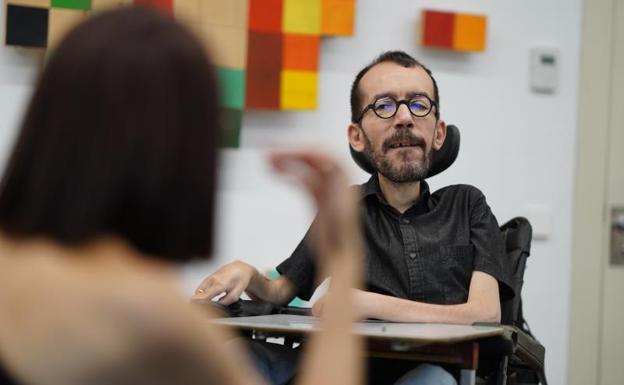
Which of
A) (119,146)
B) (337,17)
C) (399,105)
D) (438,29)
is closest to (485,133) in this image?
(438,29)

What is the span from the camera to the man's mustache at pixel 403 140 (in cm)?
244

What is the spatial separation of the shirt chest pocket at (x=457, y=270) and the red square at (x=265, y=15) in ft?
3.98

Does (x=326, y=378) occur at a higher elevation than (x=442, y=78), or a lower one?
lower

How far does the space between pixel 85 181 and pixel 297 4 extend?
99.4 inches

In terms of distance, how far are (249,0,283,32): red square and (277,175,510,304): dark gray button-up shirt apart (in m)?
0.96

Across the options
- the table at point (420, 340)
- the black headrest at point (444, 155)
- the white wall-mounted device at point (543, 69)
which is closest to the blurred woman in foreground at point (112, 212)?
the table at point (420, 340)

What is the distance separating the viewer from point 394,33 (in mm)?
3508

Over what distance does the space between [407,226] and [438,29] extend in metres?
1.30

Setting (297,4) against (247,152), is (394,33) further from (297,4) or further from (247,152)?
(247,152)

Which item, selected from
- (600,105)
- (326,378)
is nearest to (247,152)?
(600,105)

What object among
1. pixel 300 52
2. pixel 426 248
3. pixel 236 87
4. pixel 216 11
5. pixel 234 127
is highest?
pixel 216 11

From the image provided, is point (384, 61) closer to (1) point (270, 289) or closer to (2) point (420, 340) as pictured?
(1) point (270, 289)

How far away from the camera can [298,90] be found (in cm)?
332

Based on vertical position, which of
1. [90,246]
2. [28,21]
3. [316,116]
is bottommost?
[90,246]
